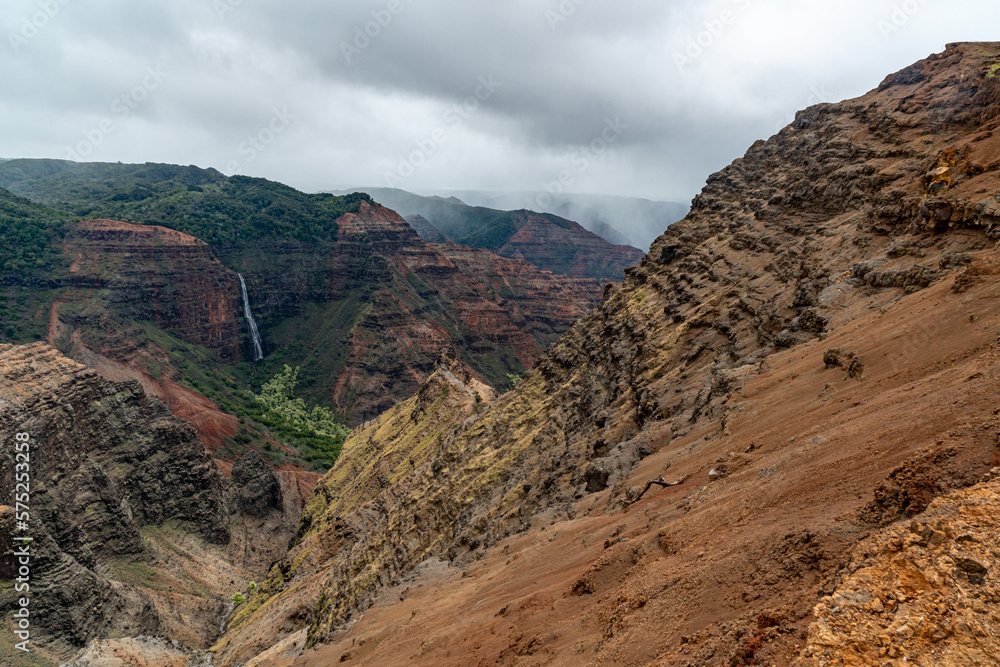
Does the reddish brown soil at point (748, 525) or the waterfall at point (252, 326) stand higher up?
the waterfall at point (252, 326)

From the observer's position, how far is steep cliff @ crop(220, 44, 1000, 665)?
27.7 feet

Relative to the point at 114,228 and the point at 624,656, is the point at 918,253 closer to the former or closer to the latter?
the point at 624,656

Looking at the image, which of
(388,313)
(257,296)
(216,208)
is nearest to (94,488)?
(388,313)

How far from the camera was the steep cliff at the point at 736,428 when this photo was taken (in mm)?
8453

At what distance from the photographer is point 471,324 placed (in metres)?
145

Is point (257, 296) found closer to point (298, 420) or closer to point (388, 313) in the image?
point (388, 313)

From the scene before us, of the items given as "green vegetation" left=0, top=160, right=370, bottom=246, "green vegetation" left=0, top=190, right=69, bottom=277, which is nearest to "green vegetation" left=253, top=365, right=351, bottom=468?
"green vegetation" left=0, top=160, right=370, bottom=246

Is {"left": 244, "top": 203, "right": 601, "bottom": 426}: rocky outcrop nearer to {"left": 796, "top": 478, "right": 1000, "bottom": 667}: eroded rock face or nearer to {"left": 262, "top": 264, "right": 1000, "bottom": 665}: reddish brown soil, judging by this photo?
{"left": 262, "top": 264, "right": 1000, "bottom": 665}: reddish brown soil

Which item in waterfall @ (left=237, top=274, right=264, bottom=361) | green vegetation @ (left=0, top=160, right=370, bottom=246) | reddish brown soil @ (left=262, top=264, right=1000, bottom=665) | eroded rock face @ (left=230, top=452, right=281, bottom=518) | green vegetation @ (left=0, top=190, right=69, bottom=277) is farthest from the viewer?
green vegetation @ (left=0, top=160, right=370, bottom=246)

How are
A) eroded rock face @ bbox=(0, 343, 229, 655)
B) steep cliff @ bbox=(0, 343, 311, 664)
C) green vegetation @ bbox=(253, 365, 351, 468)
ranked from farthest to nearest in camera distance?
green vegetation @ bbox=(253, 365, 351, 468)
steep cliff @ bbox=(0, 343, 311, 664)
eroded rock face @ bbox=(0, 343, 229, 655)

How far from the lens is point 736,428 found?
15383 millimetres

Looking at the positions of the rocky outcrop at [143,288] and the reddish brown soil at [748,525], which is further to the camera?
the rocky outcrop at [143,288]

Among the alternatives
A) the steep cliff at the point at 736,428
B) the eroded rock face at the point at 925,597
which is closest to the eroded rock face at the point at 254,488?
the steep cliff at the point at 736,428

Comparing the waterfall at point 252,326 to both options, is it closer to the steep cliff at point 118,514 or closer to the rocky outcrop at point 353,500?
the rocky outcrop at point 353,500
